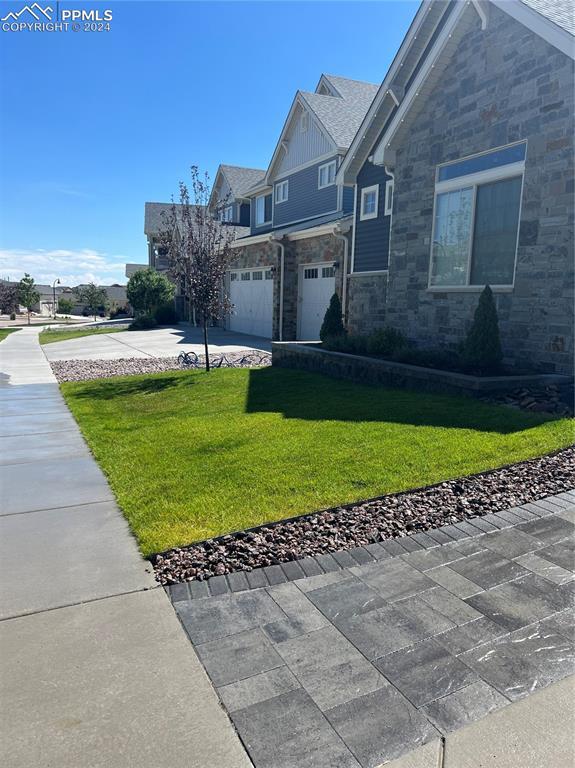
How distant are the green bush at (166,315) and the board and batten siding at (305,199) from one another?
10.4m

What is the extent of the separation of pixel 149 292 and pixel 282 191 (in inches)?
491

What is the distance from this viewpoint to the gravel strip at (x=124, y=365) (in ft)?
41.1

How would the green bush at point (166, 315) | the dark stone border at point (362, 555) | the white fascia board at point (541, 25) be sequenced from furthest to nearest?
the green bush at point (166, 315), the white fascia board at point (541, 25), the dark stone border at point (362, 555)

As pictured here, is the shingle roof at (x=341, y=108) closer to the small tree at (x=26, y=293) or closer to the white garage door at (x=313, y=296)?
the white garage door at (x=313, y=296)

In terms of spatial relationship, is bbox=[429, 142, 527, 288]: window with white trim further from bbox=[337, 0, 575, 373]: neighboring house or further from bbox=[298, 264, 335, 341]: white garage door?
bbox=[298, 264, 335, 341]: white garage door

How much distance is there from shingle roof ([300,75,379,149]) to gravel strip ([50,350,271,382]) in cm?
915

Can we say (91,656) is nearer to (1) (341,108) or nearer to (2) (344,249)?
(2) (344,249)

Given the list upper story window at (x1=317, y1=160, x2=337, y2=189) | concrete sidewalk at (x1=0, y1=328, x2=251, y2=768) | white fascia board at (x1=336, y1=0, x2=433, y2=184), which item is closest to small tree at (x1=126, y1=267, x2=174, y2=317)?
upper story window at (x1=317, y1=160, x2=337, y2=189)

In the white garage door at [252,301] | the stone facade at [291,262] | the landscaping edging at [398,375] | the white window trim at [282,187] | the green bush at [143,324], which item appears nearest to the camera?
the landscaping edging at [398,375]

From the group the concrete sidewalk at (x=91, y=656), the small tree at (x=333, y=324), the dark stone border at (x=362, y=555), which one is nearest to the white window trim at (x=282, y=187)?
the small tree at (x=333, y=324)

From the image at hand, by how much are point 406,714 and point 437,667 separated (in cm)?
34

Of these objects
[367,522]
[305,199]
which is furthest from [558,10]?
[305,199]

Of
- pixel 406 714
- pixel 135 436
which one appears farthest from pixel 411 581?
pixel 135 436

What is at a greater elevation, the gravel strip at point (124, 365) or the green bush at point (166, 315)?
the green bush at point (166, 315)
